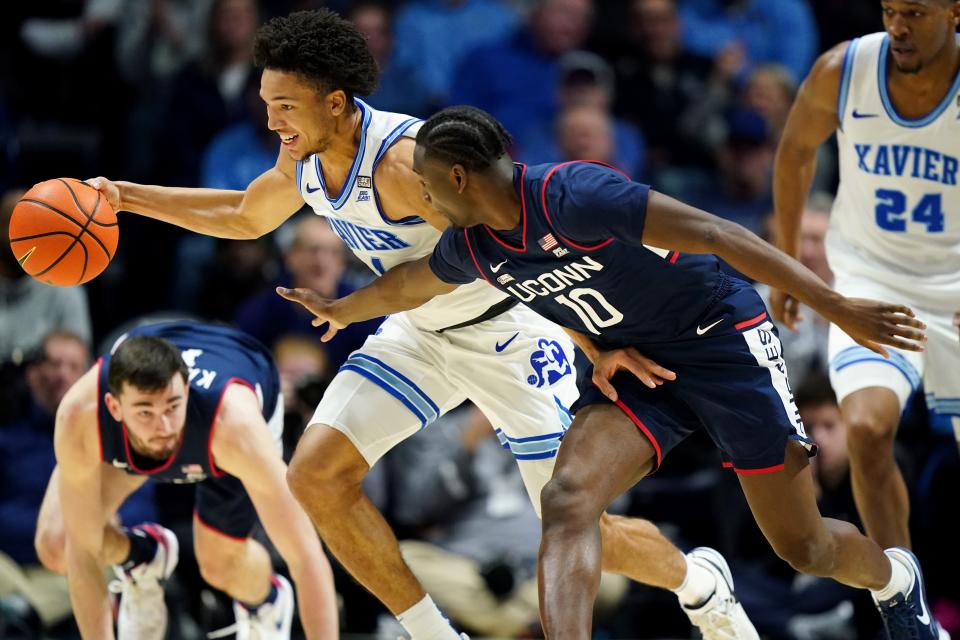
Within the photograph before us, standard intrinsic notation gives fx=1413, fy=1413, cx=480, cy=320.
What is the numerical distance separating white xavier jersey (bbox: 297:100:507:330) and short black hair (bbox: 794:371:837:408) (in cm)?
259

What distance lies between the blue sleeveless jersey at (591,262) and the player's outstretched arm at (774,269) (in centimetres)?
8

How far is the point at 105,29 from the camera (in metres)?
10.2

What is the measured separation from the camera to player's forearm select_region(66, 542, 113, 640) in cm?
603

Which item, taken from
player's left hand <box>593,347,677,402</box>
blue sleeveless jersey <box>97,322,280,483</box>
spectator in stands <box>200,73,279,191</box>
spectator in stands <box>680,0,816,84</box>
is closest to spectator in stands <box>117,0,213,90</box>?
spectator in stands <box>200,73,279,191</box>

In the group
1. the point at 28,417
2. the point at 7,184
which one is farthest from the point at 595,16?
the point at 28,417

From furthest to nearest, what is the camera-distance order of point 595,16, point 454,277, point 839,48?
point 595,16 → point 839,48 → point 454,277

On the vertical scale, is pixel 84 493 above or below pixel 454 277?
below

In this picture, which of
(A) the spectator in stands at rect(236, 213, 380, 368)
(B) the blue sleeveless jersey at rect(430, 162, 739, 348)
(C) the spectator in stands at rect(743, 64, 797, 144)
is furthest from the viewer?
(C) the spectator in stands at rect(743, 64, 797, 144)

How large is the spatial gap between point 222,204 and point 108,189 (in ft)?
1.52

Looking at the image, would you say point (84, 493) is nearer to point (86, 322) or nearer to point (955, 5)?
point (86, 322)

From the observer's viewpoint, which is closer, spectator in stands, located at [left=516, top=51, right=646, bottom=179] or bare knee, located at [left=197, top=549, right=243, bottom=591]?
bare knee, located at [left=197, top=549, right=243, bottom=591]

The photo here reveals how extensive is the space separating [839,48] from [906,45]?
0.39m

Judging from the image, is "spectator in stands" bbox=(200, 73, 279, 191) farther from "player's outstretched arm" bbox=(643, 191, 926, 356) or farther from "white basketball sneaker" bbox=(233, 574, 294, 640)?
"player's outstretched arm" bbox=(643, 191, 926, 356)

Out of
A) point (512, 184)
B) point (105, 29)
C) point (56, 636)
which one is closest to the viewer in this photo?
point (512, 184)
